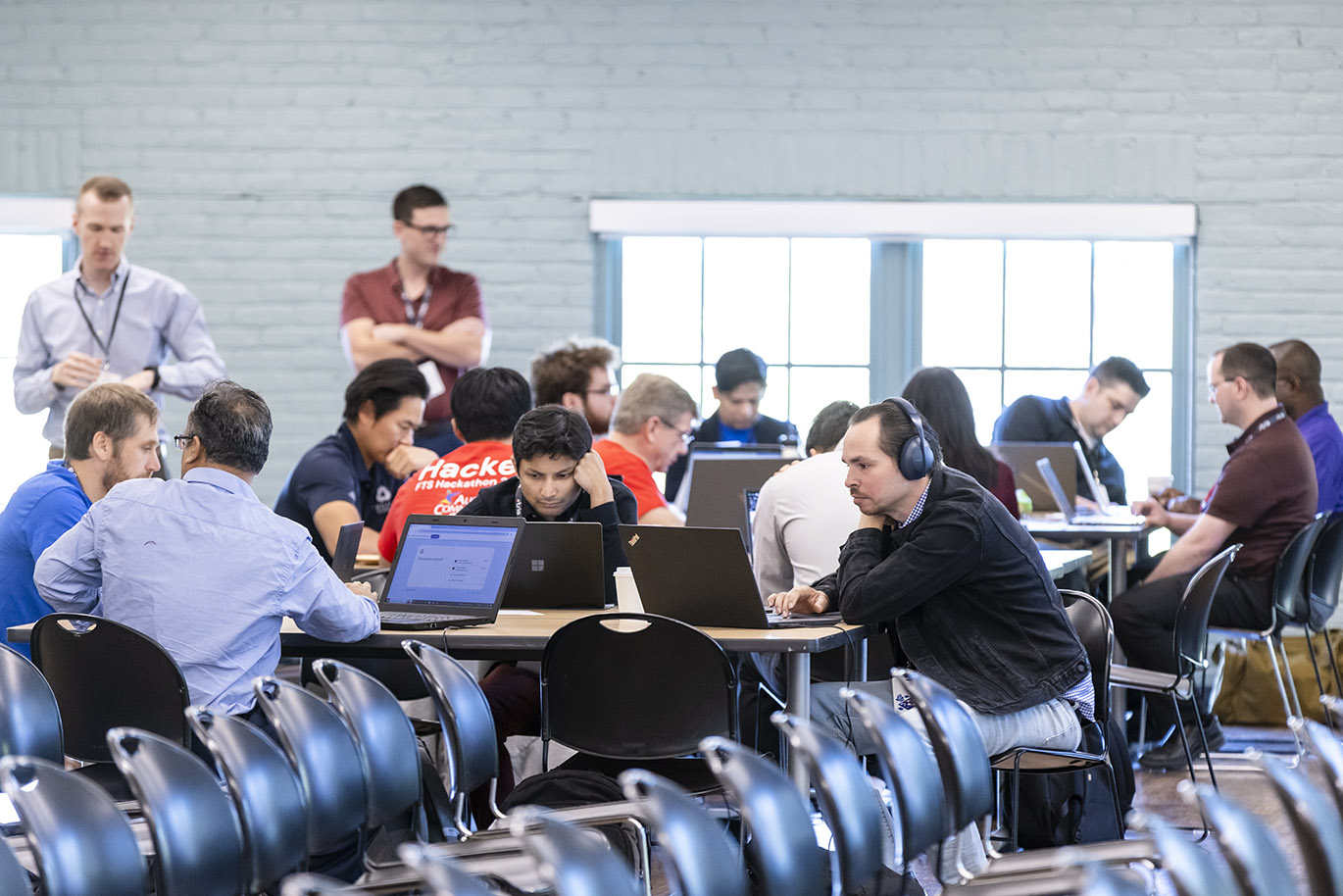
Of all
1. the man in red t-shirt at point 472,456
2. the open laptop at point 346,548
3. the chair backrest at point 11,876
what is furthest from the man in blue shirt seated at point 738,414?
the chair backrest at point 11,876

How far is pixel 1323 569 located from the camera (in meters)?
4.90

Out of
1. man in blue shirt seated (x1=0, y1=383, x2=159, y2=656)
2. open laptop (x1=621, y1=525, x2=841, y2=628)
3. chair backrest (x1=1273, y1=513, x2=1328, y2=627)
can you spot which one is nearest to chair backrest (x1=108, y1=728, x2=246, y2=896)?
open laptop (x1=621, y1=525, x2=841, y2=628)

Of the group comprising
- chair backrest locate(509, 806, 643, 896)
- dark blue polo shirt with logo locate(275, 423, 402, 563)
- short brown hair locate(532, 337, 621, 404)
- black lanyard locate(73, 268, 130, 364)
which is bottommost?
chair backrest locate(509, 806, 643, 896)

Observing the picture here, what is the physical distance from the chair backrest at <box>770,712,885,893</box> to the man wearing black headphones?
3.42 ft

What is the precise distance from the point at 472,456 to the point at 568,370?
34.9 inches

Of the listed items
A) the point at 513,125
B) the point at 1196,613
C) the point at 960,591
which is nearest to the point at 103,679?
the point at 960,591

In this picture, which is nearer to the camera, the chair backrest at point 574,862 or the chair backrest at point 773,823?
the chair backrest at point 574,862

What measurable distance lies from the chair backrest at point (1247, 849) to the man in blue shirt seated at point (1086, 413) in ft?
14.7

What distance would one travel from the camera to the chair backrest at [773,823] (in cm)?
175

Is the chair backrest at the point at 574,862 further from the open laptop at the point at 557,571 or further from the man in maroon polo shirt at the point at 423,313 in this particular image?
A: the man in maroon polo shirt at the point at 423,313

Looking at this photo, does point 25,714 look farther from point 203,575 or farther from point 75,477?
point 75,477

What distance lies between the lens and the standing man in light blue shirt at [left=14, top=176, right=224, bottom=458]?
4.83 meters

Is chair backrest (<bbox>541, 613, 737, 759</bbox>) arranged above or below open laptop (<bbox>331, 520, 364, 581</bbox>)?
below

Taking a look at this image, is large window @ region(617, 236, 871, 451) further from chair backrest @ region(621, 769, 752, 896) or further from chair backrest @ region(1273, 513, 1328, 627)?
chair backrest @ region(621, 769, 752, 896)
